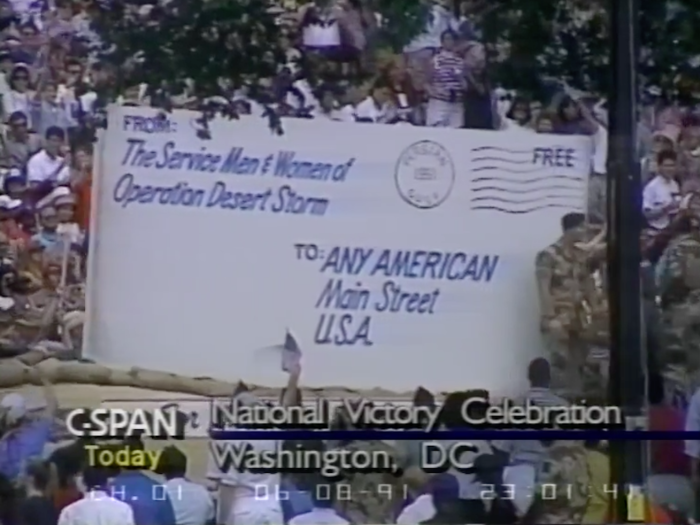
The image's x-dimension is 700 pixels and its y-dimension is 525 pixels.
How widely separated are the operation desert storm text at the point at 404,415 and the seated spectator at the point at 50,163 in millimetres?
795

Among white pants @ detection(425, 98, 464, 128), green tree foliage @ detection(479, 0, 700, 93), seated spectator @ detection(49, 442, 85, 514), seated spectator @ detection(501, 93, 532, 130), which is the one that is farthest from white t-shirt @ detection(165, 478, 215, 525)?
green tree foliage @ detection(479, 0, 700, 93)

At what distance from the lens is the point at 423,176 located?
14.3 ft

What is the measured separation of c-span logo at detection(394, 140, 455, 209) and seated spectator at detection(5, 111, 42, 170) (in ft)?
3.45

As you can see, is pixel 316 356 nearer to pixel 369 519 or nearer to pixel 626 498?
pixel 369 519

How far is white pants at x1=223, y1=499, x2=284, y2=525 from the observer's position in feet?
14.2

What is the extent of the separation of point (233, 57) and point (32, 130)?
0.61 meters

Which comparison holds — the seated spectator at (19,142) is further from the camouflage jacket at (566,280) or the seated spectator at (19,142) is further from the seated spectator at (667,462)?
the seated spectator at (667,462)

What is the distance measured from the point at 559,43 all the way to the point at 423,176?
1.89ft

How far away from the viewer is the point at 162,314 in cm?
426

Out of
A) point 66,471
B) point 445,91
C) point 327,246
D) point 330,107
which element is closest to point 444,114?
point 445,91

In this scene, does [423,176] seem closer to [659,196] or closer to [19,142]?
[659,196]

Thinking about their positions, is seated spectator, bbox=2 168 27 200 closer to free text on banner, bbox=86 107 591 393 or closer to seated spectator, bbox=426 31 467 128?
free text on banner, bbox=86 107 591 393

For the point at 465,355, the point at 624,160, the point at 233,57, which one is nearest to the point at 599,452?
the point at 465,355

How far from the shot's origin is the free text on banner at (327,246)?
168 inches
